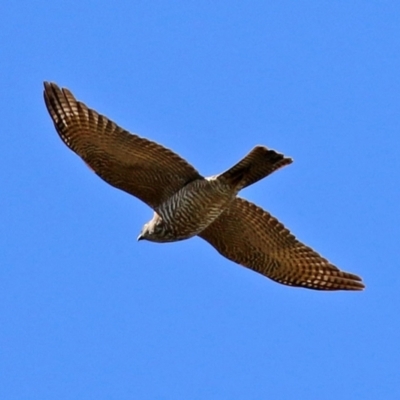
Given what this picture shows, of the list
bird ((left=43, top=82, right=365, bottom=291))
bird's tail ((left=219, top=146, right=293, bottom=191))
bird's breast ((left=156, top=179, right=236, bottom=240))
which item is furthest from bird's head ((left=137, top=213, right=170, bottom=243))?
bird's tail ((left=219, top=146, right=293, bottom=191))

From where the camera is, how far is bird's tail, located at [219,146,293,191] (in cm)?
2077

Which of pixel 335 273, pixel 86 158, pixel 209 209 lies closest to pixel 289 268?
pixel 335 273

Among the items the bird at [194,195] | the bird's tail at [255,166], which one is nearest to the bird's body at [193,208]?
the bird at [194,195]

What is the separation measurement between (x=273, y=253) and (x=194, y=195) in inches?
88.9

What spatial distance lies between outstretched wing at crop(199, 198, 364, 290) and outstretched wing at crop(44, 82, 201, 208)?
5.55 ft

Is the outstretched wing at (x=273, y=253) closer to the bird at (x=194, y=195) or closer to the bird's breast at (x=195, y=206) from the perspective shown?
the bird at (x=194, y=195)

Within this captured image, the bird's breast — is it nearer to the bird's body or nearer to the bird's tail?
the bird's body

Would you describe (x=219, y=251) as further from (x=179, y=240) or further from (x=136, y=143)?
(x=136, y=143)

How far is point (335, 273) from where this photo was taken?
23297mm

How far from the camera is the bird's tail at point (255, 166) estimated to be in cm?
2077

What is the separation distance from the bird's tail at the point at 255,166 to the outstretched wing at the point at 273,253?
1558 mm

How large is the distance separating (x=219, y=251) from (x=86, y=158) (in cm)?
306

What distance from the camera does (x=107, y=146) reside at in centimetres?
2106

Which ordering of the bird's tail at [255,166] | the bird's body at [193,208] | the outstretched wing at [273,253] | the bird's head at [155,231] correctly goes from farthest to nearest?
the outstretched wing at [273,253] < the bird's head at [155,231] < the bird's body at [193,208] < the bird's tail at [255,166]
